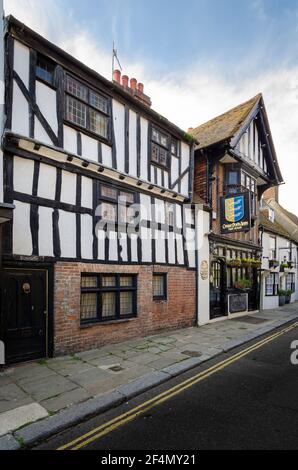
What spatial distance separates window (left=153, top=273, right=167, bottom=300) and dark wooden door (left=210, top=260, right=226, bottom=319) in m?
3.19

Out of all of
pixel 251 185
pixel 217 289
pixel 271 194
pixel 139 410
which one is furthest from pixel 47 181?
pixel 271 194

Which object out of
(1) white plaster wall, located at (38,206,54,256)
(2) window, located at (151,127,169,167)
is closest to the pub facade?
(2) window, located at (151,127,169,167)

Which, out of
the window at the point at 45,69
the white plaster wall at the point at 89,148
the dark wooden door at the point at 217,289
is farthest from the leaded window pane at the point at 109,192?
the dark wooden door at the point at 217,289

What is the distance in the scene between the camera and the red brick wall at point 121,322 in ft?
23.5

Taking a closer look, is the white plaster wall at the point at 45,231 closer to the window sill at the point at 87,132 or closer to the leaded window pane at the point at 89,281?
the leaded window pane at the point at 89,281

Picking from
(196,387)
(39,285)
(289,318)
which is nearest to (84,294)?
(39,285)

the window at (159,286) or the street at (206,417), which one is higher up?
the window at (159,286)

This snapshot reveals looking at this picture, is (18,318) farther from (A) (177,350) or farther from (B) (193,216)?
(B) (193,216)

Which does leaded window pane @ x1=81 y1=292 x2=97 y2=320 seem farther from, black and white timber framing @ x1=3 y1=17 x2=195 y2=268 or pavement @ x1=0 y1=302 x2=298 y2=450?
black and white timber framing @ x1=3 y1=17 x2=195 y2=268

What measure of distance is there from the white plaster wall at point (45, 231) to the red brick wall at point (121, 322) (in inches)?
19.2

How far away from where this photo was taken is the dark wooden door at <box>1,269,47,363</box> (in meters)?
6.32

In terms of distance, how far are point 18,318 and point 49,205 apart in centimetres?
286

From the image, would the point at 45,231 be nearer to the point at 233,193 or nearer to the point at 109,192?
the point at 109,192

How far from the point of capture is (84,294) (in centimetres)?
793
